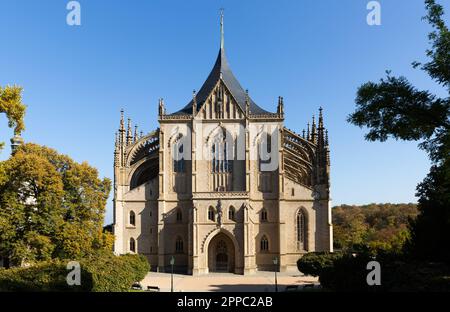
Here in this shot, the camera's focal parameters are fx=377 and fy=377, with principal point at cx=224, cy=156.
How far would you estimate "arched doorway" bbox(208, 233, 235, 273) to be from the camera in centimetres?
4325

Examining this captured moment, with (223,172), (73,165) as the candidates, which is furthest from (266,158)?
(73,165)

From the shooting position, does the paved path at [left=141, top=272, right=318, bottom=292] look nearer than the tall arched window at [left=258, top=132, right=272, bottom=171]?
Yes

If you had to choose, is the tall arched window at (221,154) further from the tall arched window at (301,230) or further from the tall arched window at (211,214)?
the tall arched window at (301,230)

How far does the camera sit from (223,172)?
1783 inches

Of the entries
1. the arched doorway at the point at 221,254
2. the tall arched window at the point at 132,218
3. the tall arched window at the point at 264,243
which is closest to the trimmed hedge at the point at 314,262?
the tall arched window at the point at 264,243

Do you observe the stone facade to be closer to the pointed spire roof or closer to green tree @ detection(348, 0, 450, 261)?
the pointed spire roof

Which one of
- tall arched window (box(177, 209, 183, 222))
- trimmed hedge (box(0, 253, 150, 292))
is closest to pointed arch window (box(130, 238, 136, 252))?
tall arched window (box(177, 209, 183, 222))

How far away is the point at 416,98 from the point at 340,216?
264 feet

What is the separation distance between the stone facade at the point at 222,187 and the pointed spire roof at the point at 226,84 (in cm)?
172

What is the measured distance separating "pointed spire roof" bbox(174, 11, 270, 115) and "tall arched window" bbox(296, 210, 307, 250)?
43.4 feet

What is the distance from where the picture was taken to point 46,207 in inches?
1147

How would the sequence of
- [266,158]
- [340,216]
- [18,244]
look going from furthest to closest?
[340,216] → [266,158] → [18,244]
